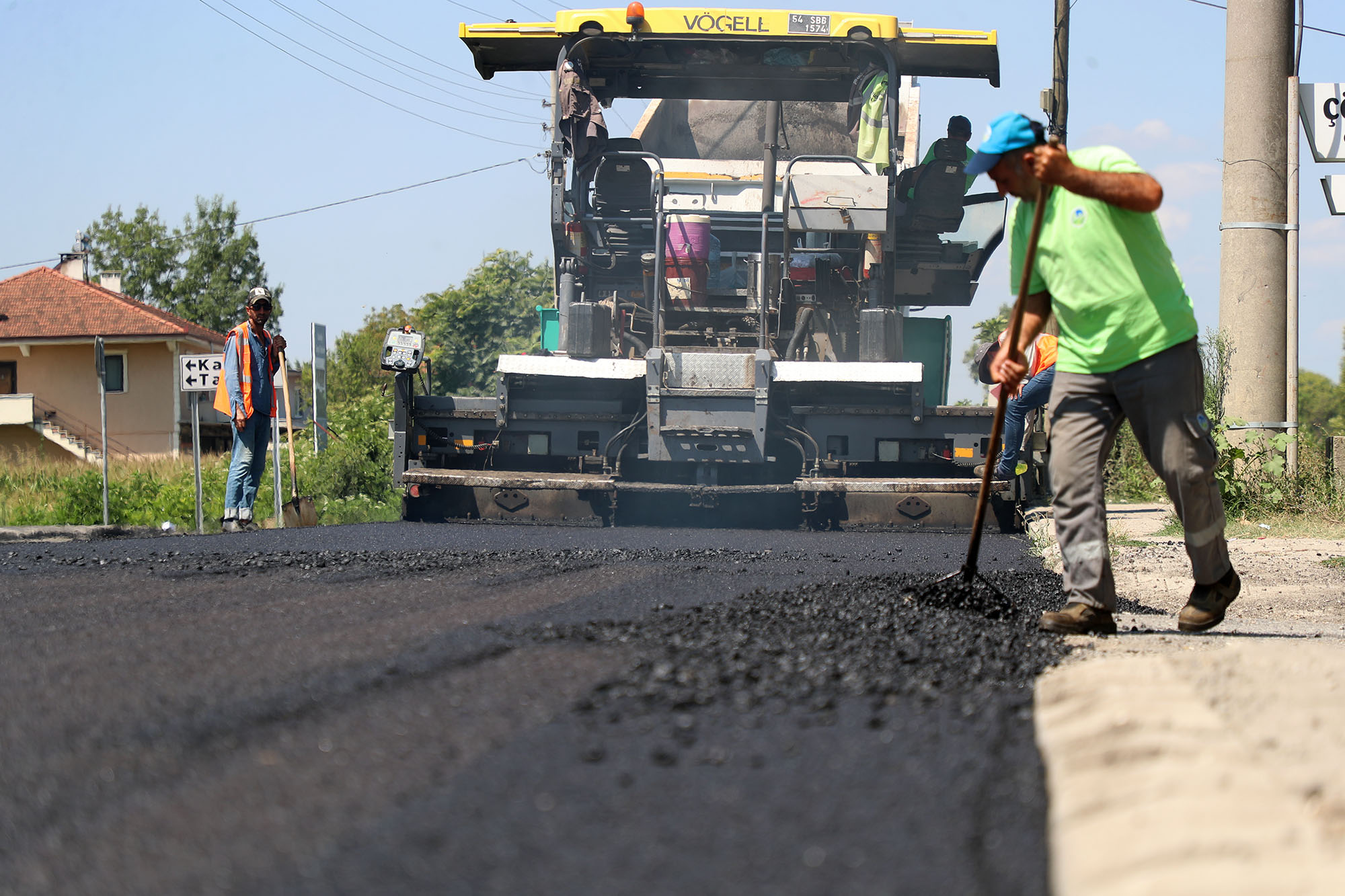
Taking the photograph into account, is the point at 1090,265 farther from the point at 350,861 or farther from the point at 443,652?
the point at 350,861

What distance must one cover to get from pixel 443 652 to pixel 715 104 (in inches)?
312

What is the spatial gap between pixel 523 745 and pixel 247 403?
727 centimetres

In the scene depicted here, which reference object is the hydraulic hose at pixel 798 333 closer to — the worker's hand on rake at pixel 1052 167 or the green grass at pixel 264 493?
the green grass at pixel 264 493

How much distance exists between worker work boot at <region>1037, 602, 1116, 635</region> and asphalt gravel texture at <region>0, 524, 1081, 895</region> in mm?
98

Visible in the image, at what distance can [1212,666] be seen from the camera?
318 cm

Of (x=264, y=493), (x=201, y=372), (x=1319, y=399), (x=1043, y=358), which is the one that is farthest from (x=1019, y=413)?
(x=1319, y=399)

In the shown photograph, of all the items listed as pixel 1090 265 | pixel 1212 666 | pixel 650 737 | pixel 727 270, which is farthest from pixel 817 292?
pixel 650 737

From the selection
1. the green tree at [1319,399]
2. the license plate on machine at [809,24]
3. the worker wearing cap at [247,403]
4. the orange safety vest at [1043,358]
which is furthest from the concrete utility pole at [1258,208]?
the green tree at [1319,399]

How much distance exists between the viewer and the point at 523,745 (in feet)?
7.47

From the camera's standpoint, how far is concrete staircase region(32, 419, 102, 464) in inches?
1355

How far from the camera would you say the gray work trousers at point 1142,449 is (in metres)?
3.94

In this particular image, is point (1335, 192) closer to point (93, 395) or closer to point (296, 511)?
point (296, 511)

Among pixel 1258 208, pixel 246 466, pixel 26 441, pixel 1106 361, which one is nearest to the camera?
pixel 1106 361

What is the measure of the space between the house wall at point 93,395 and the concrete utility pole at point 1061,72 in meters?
28.4
